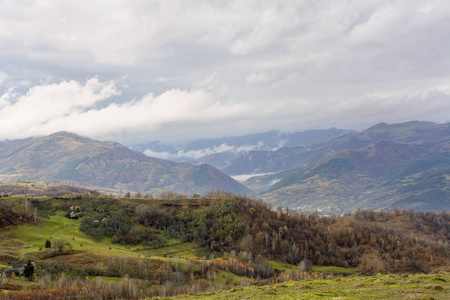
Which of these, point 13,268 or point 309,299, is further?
point 13,268

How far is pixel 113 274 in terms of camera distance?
151 m

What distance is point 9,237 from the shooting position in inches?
6781

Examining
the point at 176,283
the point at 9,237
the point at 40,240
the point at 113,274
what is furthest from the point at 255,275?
the point at 9,237

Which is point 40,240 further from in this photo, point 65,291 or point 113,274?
point 65,291

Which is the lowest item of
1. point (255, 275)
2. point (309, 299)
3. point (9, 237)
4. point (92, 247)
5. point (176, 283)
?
point (255, 275)

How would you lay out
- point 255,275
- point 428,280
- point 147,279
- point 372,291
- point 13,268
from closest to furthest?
point 372,291 < point 428,280 < point 13,268 < point 147,279 < point 255,275

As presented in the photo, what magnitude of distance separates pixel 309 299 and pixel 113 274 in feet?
431

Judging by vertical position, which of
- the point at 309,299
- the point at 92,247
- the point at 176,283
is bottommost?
the point at 176,283

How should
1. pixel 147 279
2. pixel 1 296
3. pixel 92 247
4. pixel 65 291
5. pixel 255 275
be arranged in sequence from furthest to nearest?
pixel 255 275 → pixel 92 247 → pixel 147 279 → pixel 65 291 → pixel 1 296

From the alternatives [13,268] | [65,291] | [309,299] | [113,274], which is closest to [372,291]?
[309,299]

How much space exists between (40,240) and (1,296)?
291 feet

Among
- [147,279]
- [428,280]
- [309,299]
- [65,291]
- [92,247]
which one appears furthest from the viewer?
[92,247]

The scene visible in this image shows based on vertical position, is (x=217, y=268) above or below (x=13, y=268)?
below

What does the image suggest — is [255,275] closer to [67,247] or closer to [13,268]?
[67,247]
